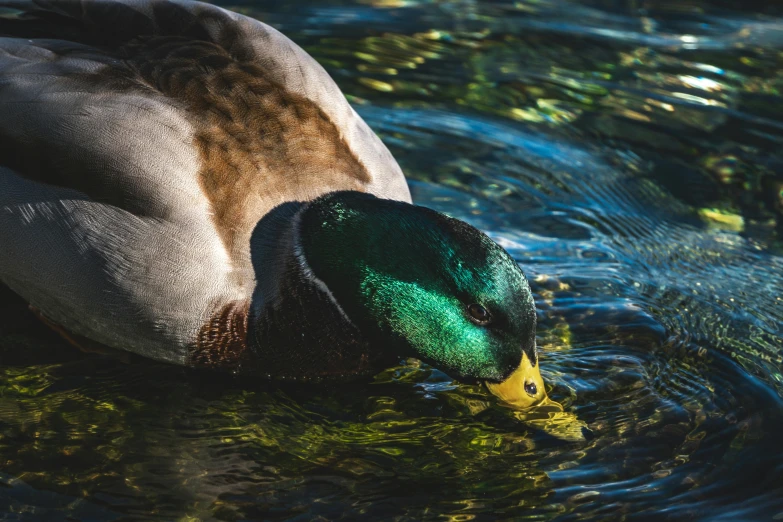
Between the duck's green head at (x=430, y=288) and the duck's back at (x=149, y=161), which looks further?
the duck's back at (x=149, y=161)

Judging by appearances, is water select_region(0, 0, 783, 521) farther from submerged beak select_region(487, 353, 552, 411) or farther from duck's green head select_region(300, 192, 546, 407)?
duck's green head select_region(300, 192, 546, 407)

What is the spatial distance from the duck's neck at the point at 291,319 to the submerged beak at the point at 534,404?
58 cm

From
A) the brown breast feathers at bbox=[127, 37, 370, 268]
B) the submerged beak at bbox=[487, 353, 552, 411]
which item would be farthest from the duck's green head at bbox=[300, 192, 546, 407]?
the brown breast feathers at bbox=[127, 37, 370, 268]

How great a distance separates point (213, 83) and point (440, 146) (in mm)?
2306

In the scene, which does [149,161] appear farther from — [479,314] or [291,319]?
[479,314]

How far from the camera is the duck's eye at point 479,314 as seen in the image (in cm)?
394

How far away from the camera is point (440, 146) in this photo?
256 inches

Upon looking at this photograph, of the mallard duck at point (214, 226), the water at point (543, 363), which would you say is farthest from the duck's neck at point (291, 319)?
the water at point (543, 363)

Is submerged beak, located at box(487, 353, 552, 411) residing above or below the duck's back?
below

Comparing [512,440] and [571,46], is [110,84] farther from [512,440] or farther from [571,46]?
[571,46]

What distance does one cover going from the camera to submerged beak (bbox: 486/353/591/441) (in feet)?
13.3

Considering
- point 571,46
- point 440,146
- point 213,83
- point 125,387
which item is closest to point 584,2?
point 571,46

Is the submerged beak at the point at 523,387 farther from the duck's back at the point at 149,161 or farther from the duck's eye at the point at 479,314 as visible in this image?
the duck's back at the point at 149,161

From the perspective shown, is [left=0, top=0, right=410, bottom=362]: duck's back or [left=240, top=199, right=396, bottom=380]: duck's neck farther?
[left=240, top=199, right=396, bottom=380]: duck's neck
